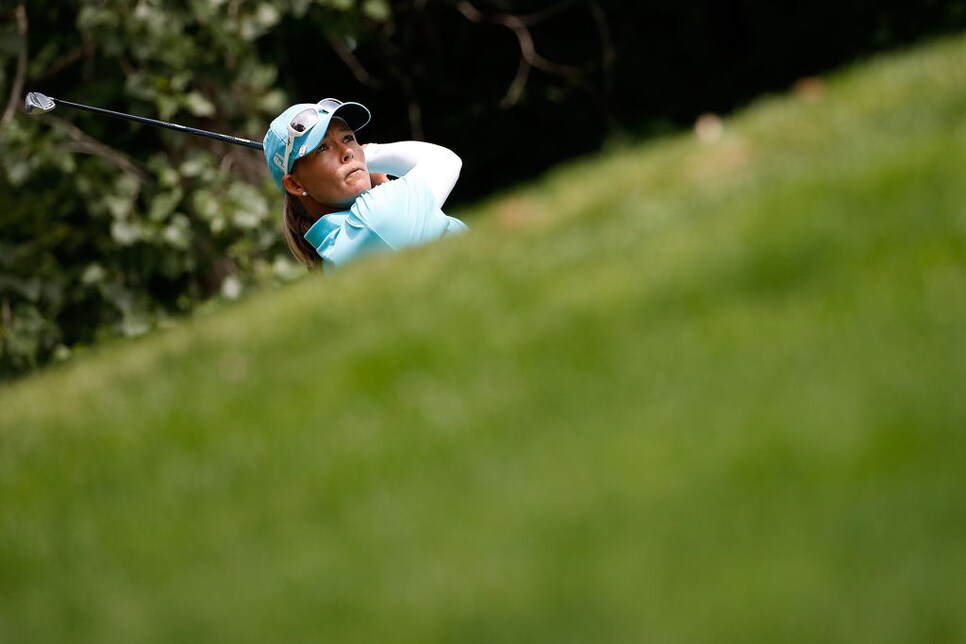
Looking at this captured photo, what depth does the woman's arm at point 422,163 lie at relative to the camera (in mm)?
6246

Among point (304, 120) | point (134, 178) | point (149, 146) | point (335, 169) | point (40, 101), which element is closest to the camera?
point (304, 120)

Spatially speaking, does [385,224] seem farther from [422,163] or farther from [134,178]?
[134,178]

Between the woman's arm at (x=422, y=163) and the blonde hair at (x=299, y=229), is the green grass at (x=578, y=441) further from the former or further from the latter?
the blonde hair at (x=299, y=229)

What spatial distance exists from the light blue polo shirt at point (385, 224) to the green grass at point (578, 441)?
167cm

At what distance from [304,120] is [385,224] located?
58 cm

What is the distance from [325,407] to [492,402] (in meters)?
0.44

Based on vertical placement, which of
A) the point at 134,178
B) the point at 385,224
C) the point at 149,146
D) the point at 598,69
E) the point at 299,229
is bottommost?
the point at 598,69

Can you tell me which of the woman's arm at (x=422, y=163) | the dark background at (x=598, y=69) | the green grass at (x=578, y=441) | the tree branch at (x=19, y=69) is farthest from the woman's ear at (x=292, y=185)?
the dark background at (x=598, y=69)

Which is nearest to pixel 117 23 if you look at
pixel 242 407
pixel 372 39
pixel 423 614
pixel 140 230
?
pixel 140 230

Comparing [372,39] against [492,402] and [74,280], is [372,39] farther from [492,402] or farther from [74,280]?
[492,402]

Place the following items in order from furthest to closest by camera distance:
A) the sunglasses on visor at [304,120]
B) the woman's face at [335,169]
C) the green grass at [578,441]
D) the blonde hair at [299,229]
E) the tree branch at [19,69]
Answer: the tree branch at [19,69] → the blonde hair at [299,229] → the woman's face at [335,169] → the sunglasses on visor at [304,120] → the green grass at [578,441]

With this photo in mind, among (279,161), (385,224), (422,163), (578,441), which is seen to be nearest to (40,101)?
(279,161)

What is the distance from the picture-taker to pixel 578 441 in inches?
125

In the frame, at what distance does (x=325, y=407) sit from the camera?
140 inches
